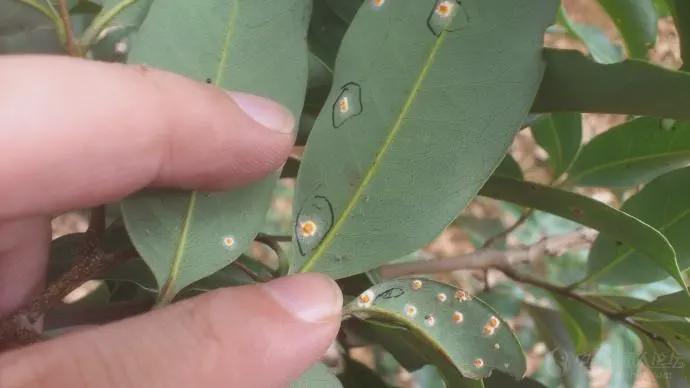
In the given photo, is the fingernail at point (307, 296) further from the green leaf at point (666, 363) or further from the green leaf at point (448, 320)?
the green leaf at point (666, 363)

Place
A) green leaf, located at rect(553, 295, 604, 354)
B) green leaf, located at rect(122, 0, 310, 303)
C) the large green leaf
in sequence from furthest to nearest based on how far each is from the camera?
1. the large green leaf
2. green leaf, located at rect(553, 295, 604, 354)
3. green leaf, located at rect(122, 0, 310, 303)

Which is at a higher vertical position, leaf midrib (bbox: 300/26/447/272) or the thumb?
leaf midrib (bbox: 300/26/447/272)

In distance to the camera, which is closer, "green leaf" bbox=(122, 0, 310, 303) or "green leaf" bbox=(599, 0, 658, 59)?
"green leaf" bbox=(122, 0, 310, 303)

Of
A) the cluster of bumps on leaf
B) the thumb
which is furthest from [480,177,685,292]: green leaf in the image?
the thumb

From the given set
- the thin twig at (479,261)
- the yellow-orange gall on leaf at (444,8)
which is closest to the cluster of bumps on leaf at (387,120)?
the yellow-orange gall on leaf at (444,8)

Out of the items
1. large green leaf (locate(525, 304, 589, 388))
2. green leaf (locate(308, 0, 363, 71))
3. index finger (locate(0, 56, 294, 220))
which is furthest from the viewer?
large green leaf (locate(525, 304, 589, 388))

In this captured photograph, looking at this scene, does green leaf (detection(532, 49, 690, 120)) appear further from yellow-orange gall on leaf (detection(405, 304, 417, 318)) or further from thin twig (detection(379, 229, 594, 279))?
thin twig (detection(379, 229, 594, 279))

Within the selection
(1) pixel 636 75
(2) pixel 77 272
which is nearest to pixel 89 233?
(2) pixel 77 272

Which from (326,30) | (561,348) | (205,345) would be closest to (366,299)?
(205,345)

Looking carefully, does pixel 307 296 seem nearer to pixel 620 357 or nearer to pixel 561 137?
pixel 561 137
